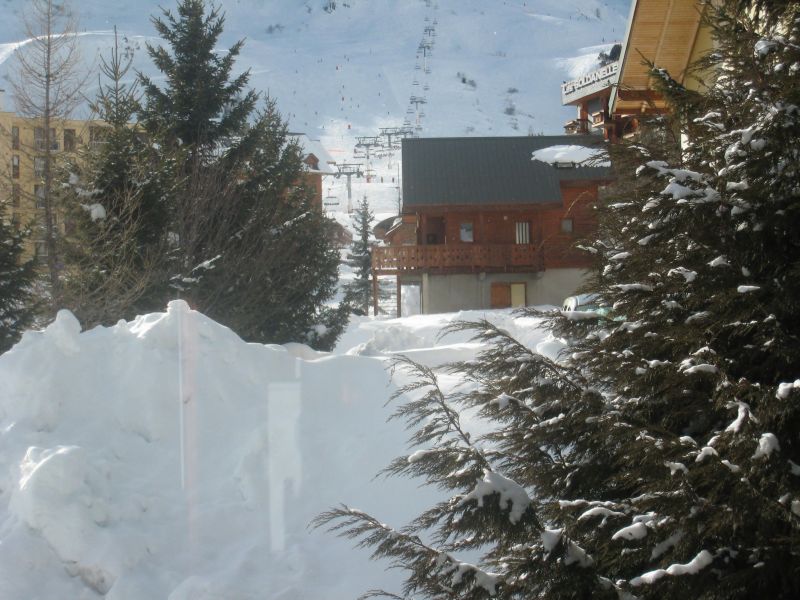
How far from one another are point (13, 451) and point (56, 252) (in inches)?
350

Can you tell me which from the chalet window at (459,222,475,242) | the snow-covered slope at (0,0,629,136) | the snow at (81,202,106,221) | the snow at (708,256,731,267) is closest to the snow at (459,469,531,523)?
the snow at (708,256,731,267)

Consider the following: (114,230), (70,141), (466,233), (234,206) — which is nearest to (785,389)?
(114,230)

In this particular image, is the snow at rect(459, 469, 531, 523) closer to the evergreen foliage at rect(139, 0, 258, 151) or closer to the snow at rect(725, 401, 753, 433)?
the snow at rect(725, 401, 753, 433)

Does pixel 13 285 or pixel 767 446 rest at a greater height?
pixel 13 285

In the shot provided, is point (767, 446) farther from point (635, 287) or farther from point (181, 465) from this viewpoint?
point (181, 465)

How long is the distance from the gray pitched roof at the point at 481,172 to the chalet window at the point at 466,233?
1.95 meters

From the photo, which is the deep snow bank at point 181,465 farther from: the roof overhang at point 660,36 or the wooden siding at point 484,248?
the wooden siding at point 484,248

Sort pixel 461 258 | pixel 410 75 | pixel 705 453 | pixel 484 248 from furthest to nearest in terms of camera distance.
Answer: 1. pixel 410 75
2. pixel 461 258
3. pixel 484 248
4. pixel 705 453

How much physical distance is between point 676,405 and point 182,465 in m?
7.09

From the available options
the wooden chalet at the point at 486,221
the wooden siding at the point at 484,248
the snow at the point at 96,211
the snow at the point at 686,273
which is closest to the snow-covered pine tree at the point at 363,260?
the wooden chalet at the point at 486,221

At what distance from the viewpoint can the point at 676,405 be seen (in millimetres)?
3924

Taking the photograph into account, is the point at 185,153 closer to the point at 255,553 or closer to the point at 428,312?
the point at 255,553

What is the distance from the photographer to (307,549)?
27.5ft

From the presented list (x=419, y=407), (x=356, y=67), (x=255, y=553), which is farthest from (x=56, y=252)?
(x=356, y=67)
